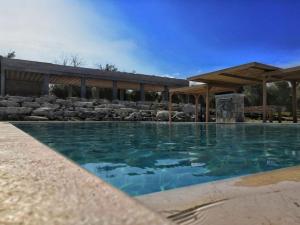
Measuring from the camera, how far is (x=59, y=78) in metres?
24.0

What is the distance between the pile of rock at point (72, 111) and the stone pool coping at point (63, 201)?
15.8m

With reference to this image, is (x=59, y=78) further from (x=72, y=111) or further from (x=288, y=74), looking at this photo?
(x=288, y=74)

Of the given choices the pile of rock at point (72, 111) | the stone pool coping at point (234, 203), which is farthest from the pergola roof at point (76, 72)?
the stone pool coping at point (234, 203)

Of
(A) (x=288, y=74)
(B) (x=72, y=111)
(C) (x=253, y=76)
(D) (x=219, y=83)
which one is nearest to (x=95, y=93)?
(B) (x=72, y=111)

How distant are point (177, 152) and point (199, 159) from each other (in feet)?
2.70

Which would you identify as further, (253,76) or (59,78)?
(59,78)

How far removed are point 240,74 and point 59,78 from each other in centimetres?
1488

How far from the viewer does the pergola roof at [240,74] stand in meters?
12.8

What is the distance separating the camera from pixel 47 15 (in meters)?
11.1

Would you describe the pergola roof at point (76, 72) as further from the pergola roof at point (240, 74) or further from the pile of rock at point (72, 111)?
the pergola roof at point (240, 74)

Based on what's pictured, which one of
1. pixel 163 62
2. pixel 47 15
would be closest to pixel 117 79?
pixel 163 62

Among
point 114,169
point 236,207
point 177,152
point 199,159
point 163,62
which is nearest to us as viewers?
point 236,207

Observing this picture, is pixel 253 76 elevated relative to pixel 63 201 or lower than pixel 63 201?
elevated

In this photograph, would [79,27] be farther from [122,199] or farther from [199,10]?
[122,199]
